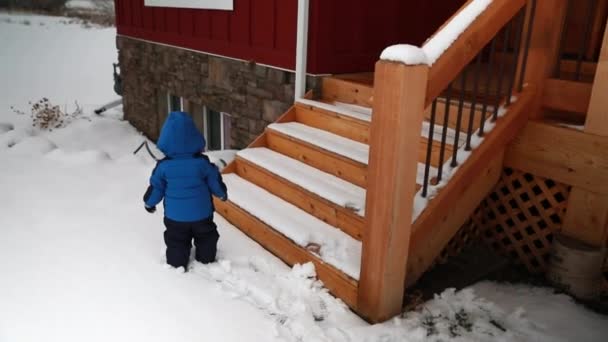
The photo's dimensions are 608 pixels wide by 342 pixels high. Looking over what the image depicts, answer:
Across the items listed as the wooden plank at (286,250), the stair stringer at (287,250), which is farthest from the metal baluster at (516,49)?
the wooden plank at (286,250)

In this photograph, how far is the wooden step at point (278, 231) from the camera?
294cm

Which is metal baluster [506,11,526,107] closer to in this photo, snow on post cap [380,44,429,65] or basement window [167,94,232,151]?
snow on post cap [380,44,429,65]

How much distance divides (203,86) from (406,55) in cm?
496

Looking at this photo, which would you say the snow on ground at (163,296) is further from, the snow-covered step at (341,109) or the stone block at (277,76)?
the stone block at (277,76)

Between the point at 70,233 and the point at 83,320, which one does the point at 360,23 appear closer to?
the point at 70,233

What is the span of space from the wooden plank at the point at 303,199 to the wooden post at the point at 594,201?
4.63 feet

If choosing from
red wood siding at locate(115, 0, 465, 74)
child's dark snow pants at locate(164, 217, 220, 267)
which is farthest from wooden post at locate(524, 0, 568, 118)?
child's dark snow pants at locate(164, 217, 220, 267)

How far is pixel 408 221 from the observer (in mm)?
2576

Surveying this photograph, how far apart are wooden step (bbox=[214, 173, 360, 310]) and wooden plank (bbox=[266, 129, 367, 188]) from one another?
17.4 inches

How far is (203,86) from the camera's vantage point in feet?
22.2

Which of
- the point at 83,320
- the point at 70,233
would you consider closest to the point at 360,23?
the point at 70,233

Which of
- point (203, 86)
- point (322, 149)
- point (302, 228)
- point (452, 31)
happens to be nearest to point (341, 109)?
point (322, 149)

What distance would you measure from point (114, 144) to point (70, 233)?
541 centimetres

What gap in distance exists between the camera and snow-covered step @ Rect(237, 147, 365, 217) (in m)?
3.35
